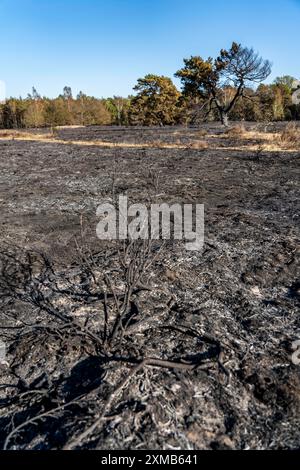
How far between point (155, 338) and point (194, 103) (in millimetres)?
26485

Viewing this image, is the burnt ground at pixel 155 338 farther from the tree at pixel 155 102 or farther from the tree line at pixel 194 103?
the tree at pixel 155 102

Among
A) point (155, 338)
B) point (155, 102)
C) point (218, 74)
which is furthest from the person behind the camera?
point (155, 102)

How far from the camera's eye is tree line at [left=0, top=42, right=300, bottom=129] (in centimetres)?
2427

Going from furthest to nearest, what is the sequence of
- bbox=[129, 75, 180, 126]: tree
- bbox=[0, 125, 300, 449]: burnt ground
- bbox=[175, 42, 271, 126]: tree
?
bbox=[129, 75, 180, 126]: tree
bbox=[175, 42, 271, 126]: tree
bbox=[0, 125, 300, 449]: burnt ground

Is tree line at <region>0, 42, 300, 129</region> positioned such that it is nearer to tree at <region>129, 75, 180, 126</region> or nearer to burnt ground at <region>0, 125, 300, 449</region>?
tree at <region>129, 75, 180, 126</region>

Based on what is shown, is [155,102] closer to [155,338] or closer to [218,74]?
[218,74]

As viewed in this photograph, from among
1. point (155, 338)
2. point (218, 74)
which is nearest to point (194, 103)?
point (218, 74)

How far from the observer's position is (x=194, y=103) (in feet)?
89.5

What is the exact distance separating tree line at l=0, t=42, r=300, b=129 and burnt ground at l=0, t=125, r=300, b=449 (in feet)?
65.8

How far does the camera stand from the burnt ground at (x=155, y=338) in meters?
2.23

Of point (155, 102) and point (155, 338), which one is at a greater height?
point (155, 102)

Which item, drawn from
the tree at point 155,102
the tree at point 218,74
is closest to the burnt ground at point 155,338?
the tree at point 218,74

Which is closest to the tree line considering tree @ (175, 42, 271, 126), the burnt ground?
tree @ (175, 42, 271, 126)

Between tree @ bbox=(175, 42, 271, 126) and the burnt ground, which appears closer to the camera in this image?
the burnt ground
